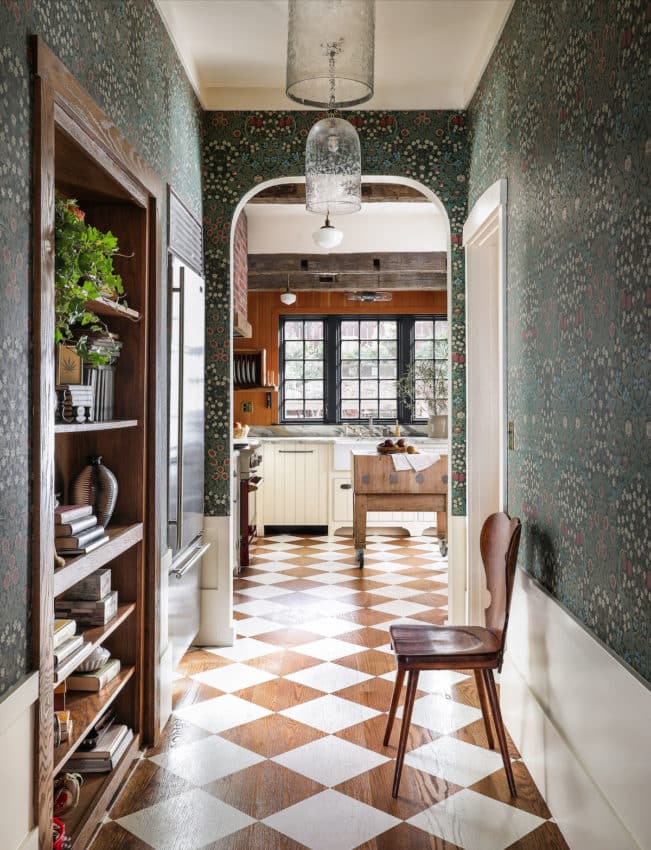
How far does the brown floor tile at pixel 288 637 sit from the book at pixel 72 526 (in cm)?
215

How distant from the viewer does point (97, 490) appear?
2.68 m

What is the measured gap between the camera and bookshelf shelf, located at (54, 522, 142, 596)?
2096 millimetres

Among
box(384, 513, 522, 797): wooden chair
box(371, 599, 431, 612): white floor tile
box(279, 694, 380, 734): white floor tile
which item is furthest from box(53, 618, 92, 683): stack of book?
box(371, 599, 431, 612): white floor tile

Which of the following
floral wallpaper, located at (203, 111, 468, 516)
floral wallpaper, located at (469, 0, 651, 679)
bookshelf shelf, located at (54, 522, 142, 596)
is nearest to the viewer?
floral wallpaper, located at (469, 0, 651, 679)

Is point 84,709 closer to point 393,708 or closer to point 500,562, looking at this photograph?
point 393,708

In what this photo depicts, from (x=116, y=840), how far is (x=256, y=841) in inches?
17.1

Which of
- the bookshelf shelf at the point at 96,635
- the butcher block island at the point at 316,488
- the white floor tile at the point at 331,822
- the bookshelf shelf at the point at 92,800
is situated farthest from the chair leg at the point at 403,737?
the butcher block island at the point at 316,488

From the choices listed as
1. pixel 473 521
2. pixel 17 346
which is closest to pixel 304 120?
pixel 473 521

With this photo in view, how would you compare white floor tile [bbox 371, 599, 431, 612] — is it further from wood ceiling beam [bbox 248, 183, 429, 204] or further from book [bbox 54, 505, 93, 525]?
wood ceiling beam [bbox 248, 183, 429, 204]

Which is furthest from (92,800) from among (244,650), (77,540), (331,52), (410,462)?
(410,462)

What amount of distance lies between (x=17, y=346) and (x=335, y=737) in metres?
2.14

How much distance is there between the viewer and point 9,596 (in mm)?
1670

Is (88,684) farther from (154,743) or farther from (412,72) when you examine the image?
(412,72)

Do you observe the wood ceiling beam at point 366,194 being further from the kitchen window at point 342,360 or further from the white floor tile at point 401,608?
the white floor tile at point 401,608
